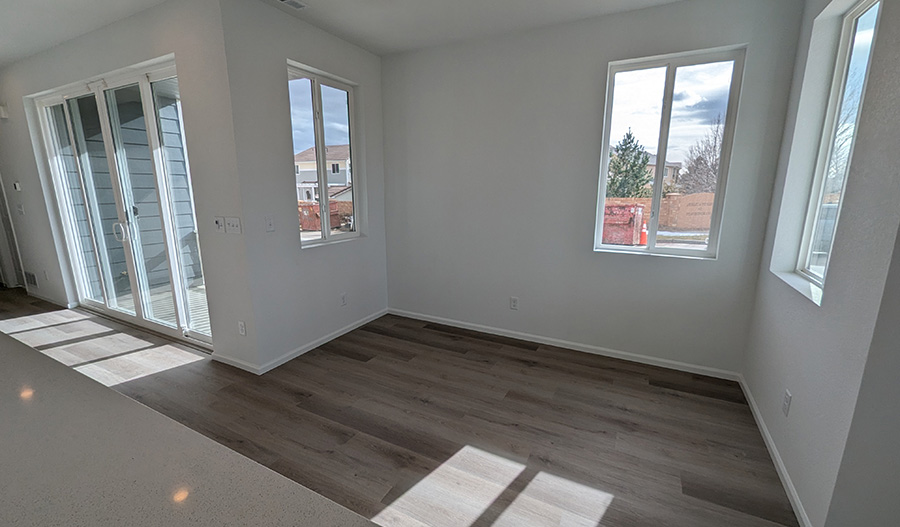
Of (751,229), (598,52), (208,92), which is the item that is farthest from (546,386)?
(208,92)

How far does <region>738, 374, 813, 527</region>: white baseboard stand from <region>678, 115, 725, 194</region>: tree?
1.50 meters

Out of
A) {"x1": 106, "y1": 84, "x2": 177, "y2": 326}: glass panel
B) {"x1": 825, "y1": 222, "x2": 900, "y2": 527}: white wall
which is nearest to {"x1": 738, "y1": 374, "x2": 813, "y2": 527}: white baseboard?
{"x1": 825, "y1": 222, "x2": 900, "y2": 527}: white wall

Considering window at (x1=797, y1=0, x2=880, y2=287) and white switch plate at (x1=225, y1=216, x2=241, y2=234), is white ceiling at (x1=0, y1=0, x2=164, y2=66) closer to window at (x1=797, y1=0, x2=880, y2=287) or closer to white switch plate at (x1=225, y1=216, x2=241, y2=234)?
white switch plate at (x1=225, y1=216, x2=241, y2=234)

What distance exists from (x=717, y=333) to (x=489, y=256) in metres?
1.94

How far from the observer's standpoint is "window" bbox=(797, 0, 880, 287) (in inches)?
69.1

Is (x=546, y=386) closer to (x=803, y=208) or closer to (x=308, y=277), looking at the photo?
(x=803, y=208)

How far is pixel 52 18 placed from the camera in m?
2.80

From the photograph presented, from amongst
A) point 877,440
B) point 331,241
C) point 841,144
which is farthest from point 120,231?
point 841,144

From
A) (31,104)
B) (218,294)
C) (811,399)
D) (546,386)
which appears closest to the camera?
(811,399)

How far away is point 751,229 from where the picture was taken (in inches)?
100

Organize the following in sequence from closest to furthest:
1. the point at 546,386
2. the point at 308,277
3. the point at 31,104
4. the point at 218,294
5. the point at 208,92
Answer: the point at 208,92 → the point at 546,386 → the point at 218,294 → the point at 308,277 → the point at 31,104

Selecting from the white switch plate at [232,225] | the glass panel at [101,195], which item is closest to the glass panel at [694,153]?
the white switch plate at [232,225]

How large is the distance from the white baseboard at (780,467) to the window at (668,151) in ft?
3.57

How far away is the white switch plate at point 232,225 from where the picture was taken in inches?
104
